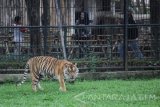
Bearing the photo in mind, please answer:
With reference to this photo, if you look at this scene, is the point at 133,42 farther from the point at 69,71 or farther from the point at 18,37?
the point at 69,71

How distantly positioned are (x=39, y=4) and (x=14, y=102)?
16.5 ft

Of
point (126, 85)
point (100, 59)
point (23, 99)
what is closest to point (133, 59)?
point (100, 59)

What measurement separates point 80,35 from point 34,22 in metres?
1.45

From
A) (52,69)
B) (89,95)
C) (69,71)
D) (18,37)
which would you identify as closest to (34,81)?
(52,69)

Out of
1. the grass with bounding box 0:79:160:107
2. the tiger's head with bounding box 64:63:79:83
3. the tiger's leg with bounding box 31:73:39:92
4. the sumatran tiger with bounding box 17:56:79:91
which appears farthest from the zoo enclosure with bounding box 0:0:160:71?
the tiger's head with bounding box 64:63:79:83

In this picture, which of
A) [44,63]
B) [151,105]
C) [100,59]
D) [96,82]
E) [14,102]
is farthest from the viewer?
[100,59]

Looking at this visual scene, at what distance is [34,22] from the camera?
15734 mm

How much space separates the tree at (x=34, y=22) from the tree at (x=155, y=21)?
338cm

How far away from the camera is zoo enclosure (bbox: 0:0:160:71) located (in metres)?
15.3

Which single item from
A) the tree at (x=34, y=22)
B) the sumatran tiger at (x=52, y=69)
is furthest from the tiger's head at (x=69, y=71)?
the tree at (x=34, y=22)

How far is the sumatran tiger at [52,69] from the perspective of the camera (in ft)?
41.4

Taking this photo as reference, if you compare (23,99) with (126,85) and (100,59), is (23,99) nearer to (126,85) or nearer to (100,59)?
(126,85)

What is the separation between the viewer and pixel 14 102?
11266mm

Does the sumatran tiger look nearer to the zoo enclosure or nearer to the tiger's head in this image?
the tiger's head
